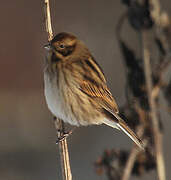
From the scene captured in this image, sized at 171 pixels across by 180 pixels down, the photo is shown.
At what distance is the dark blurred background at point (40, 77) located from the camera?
6.12 metres

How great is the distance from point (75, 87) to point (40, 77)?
3.27 meters

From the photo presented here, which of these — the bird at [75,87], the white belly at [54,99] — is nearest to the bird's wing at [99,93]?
the bird at [75,87]

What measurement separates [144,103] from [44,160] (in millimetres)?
2325

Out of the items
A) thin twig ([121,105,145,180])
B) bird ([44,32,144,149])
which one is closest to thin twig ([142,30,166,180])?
thin twig ([121,105,145,180])

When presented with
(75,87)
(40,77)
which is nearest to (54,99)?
(75,87)

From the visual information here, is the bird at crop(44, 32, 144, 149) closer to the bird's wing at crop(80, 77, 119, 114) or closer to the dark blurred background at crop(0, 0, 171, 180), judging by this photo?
the bird's wing at crop(80, 77, 119, 114)

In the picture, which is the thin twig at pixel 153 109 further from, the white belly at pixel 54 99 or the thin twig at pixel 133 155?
the white belly at pixel 54 99

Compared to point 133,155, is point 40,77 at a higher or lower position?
higher

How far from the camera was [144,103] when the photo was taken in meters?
4.03

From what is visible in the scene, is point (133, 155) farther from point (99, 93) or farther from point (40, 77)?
point (40, 77)

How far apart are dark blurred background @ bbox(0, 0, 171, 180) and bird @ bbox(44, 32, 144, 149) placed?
231 centimetres

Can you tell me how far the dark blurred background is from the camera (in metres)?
6.12

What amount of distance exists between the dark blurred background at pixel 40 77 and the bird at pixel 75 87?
231cm

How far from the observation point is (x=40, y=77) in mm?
6758
